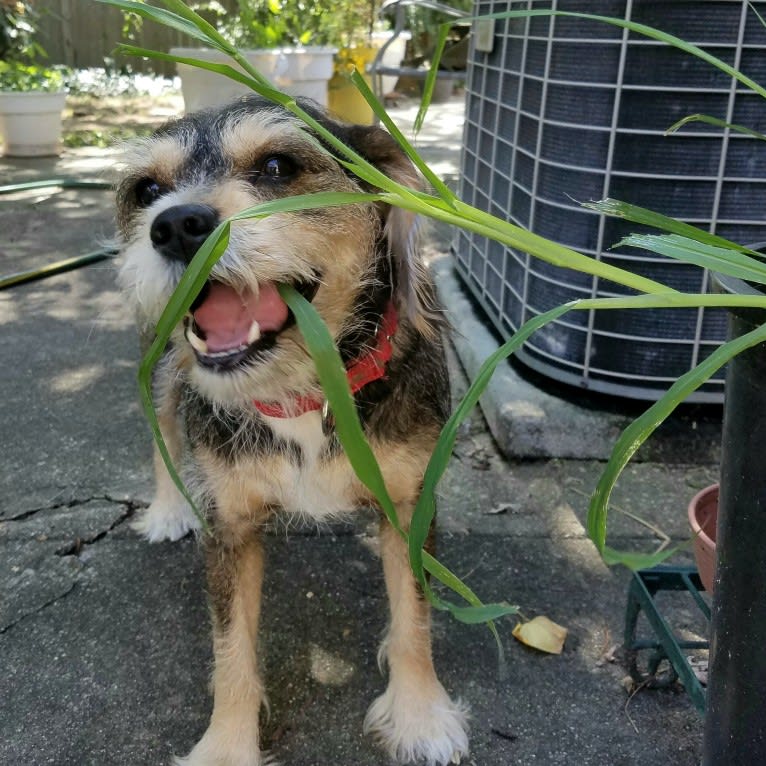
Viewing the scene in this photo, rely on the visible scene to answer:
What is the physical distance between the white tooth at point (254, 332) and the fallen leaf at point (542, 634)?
1.23 meters

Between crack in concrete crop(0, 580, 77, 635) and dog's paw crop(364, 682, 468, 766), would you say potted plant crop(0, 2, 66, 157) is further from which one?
dog's paw crop(364, 682, 468, 766)

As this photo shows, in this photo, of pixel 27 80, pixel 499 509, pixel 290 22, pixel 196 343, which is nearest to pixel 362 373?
pixel 196 343

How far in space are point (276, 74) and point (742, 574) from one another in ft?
20.3

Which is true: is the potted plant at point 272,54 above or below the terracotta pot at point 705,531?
above

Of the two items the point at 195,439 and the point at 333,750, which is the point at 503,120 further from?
the point at 333,750

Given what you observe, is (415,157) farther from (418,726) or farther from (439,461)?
(418,726)

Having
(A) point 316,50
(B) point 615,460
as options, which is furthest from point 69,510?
(A) point 316,50

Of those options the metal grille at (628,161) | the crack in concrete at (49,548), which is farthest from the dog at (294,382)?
the metal grille at (628,161)

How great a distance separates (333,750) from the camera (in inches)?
81.0

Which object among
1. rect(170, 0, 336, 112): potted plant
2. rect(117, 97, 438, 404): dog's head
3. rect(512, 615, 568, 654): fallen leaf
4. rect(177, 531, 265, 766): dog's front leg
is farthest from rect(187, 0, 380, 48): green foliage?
rect(512, 615, 568, 654): fallen leaf

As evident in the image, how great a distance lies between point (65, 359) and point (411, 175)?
8.91 ft

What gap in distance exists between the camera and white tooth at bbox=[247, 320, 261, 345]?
71.2 inches

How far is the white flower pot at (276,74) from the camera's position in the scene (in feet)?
21.5

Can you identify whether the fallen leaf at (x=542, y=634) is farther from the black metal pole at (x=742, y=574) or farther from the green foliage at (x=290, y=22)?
the green foliage at (x=290, y=22)
